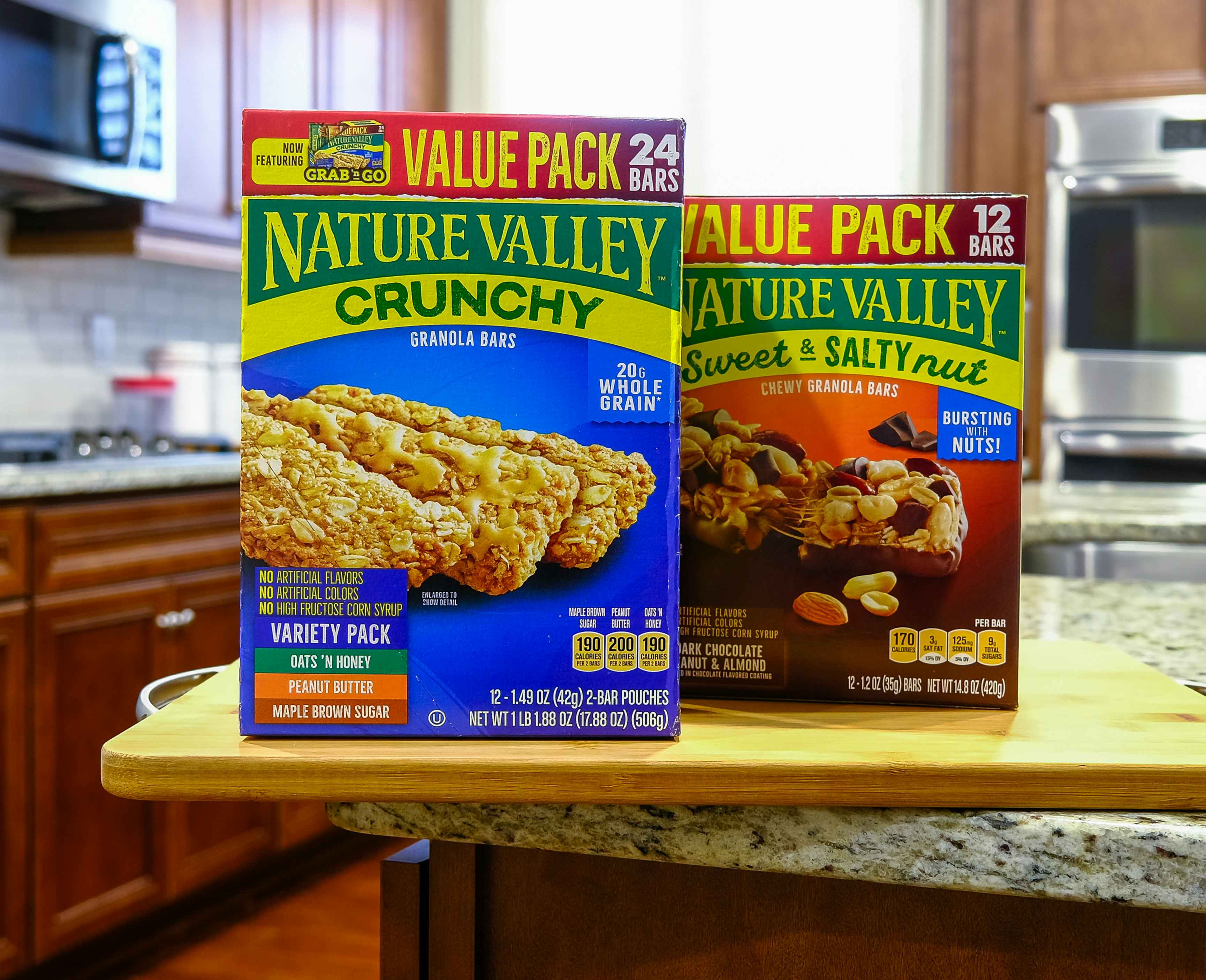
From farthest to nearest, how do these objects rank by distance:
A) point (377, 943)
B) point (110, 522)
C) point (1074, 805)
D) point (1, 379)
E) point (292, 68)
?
point (292, 68), point (1, 379), point (377, 943), point (110, 522), point (1074, 805)

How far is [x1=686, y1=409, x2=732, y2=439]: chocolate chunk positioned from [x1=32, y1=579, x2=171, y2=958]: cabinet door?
5.40 feet

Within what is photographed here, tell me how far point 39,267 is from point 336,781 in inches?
97.7

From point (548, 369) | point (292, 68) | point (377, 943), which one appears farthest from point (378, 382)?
point (292, 68)

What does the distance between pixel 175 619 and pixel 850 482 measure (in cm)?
186

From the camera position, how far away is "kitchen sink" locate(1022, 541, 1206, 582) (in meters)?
1.83

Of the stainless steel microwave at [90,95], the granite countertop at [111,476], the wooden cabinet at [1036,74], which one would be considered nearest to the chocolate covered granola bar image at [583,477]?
the granite countertop at [111,476]

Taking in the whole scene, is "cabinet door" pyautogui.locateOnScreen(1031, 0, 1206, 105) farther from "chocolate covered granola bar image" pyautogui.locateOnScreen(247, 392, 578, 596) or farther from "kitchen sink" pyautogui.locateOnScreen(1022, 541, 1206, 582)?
"chocolate covered granola bar image" pyautogui.locateOnScreen(247, 392, 578, 596)

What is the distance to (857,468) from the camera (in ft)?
1.92

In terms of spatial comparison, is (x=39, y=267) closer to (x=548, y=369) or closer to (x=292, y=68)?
(x=292, y=68)

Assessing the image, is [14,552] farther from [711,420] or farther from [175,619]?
[711,420]

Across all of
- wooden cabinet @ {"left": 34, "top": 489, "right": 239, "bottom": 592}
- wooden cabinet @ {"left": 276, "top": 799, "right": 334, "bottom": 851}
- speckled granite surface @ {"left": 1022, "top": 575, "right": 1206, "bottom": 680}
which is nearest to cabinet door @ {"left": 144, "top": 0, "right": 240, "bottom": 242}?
wooden cabinet @ {"left": 34, "top": 489, "right": 239, "bottom": 592}

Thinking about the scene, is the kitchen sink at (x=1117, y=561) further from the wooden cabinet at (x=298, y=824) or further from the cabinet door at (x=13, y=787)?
the cabinet door at (x=13, y=787)

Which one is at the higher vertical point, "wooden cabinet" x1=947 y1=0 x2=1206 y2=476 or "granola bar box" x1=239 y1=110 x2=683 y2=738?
"wooden cabinet" x1=947 y1=0 x2=1206 y2=476

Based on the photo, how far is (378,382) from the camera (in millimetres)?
523
